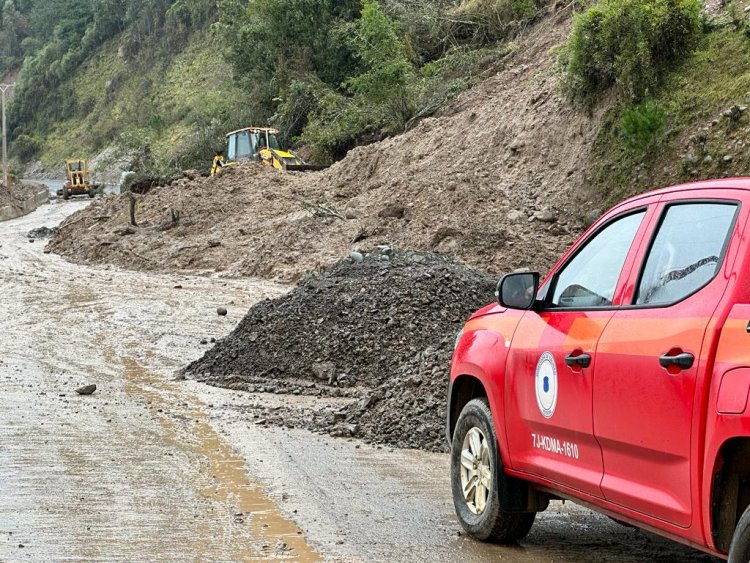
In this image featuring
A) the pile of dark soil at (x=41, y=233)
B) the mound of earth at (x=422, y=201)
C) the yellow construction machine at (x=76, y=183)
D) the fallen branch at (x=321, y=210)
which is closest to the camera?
the mound of earth at (x=422, y=201)

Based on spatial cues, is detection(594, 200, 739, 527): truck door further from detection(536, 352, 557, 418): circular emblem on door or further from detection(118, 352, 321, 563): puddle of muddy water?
detection(118, 352, 321, 563): puddle of muddy water

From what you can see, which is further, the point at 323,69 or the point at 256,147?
the point at 323,69

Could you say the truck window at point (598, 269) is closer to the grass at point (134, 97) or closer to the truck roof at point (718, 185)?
the truck roof at point (718, 185)

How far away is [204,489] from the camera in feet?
24.3

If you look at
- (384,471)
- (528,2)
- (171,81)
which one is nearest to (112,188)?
(171,81)

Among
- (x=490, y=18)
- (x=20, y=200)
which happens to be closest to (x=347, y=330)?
(x=490, y=18)

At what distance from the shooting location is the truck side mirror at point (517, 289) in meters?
5.57

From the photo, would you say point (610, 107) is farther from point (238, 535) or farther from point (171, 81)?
point (171, 81)

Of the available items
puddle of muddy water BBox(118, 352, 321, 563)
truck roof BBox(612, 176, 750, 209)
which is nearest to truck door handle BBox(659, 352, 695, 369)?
truck roof BBox(612, 176, 750, 209)

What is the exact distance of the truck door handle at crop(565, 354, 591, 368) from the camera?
496cm

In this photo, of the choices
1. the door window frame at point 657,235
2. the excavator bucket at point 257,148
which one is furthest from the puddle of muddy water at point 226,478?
the excavator bucket at point 257,148

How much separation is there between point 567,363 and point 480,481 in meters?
1.30

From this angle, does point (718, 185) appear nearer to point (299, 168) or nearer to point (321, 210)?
point (321, 210)

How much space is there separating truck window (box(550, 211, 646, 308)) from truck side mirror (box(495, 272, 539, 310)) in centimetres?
11
